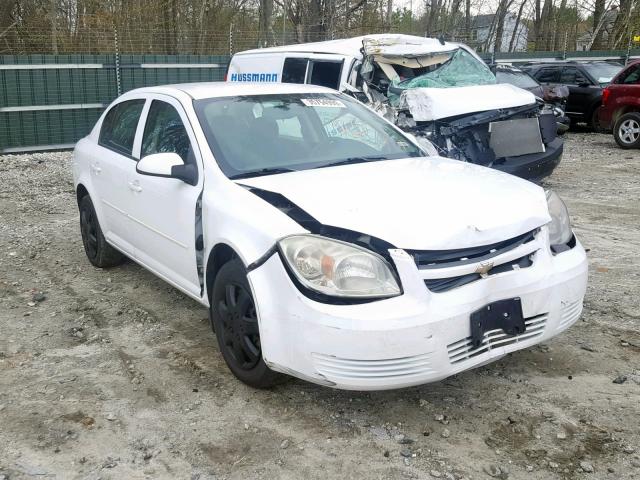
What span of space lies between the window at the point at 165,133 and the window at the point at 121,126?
24 cm

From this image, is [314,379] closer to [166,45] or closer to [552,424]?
[552,424]

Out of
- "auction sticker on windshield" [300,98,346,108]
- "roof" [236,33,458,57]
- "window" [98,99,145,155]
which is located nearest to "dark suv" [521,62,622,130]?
"roof" [236,33,458,57]

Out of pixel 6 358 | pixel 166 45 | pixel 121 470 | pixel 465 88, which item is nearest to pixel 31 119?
pixel 166 45

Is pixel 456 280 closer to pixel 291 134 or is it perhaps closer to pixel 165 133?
pixel 291 134

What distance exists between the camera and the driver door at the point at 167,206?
13.4ft

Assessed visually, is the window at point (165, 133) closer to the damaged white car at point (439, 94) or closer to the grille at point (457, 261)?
the grille at point (457, 261)

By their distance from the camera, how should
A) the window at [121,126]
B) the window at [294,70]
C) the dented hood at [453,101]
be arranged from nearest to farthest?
the window at [121,126] < the dented hood at [453,101] < the window at [294,70]

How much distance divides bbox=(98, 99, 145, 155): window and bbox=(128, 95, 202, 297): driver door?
222 mm

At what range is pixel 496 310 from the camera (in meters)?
3.20

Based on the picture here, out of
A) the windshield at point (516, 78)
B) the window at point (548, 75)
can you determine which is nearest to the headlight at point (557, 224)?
the windshield at point (516, 78)

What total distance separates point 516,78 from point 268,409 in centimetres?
1232

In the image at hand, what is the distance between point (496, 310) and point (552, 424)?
634 mm

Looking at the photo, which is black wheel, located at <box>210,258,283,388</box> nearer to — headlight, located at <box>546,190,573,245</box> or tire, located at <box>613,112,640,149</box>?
headlight, located at <box>546,190,573,245</box>

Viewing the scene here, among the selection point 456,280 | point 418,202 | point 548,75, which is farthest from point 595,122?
point 456,280
